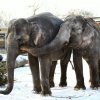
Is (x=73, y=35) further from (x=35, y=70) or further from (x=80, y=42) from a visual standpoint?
(x=35, y=70)

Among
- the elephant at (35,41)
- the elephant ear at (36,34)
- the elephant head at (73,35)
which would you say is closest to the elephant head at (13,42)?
the elephant at (35,41)

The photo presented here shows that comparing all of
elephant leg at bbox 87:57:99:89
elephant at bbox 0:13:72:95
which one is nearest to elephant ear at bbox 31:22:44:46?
elephant at bbox 0:13:72:95

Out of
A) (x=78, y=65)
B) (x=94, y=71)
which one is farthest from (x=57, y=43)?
(x=94, y=71)

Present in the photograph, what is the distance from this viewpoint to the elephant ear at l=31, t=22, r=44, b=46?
9230 millimetres

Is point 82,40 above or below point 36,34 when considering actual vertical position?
below

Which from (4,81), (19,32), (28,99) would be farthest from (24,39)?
(4,81)

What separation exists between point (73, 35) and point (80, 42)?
0.36 meters

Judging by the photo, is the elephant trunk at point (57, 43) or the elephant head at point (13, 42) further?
the elephant trunk at point (57, 43)

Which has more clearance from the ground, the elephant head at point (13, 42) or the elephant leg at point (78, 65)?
the elephant head at point (13, 42)

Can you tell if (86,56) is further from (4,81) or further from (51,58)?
(4,81)

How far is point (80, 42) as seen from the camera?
10414mm

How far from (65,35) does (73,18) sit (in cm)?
94

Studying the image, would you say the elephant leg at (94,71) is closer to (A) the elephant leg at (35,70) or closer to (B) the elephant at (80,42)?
(B) the elephant at (80,42)

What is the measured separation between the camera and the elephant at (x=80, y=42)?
941 cm
